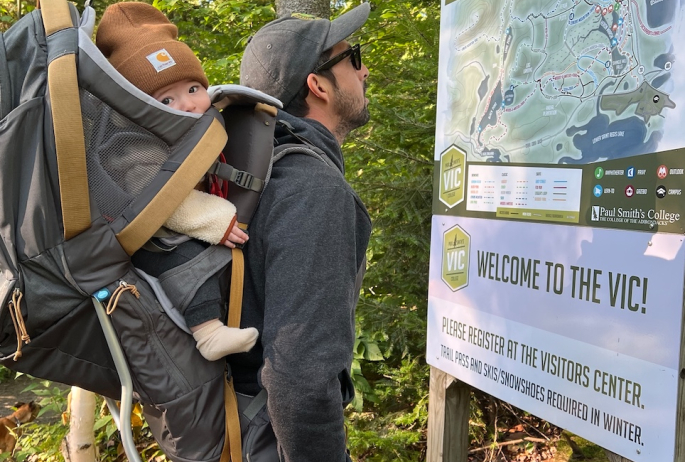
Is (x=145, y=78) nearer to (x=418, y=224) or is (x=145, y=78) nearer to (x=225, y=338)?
(x=225, y=338)

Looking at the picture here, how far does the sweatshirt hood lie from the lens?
1.76 metres

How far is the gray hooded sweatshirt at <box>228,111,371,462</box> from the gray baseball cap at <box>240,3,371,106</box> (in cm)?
59

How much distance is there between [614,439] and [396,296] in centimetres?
223

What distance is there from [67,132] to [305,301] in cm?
65

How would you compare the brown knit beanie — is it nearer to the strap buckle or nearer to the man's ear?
the strap buckle

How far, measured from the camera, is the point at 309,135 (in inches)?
70.4

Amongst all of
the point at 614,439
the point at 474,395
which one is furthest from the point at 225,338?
the point at 474,395

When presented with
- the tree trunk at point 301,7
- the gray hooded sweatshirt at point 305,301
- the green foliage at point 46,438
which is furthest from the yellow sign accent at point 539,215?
the green foliage at point 46,438

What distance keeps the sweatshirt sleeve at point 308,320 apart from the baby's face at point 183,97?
15.4 inches

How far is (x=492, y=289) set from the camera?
275cm

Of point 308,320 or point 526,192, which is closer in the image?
point 308,320

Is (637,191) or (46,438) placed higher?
(637,191)

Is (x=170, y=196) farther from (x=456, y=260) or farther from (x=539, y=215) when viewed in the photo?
(x=456, y=260)

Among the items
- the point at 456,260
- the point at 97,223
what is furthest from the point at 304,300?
the point at 456,260
